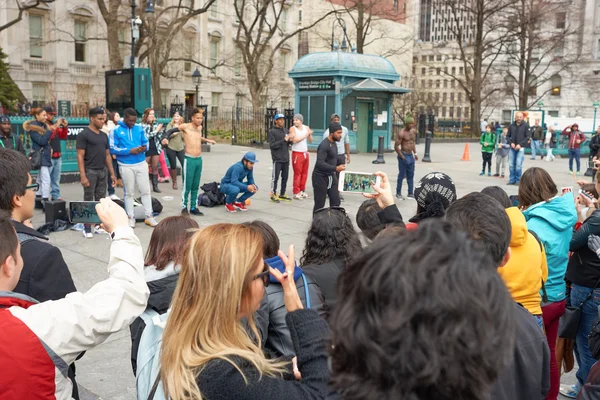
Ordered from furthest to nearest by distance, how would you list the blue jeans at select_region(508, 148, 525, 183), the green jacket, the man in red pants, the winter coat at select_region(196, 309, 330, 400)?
the green jacket, the blue jeans at select_region(508, 148, 525, 183), the man in red pants, the winter coat at select_region(196, 309, 330, 400)

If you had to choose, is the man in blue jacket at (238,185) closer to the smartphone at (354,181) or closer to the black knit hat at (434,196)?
the smartphone at (354,181)

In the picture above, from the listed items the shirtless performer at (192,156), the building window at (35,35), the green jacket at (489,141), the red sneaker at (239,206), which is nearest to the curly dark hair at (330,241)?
the shirtless performer at (192,156)

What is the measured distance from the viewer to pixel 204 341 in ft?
6.01

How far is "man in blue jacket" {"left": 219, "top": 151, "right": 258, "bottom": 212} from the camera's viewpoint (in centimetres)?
1058

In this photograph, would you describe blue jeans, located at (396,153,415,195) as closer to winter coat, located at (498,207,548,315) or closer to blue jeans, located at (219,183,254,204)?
blue jeans, located at (219,183,254,204)

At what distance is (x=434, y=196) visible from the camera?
3.98 meters

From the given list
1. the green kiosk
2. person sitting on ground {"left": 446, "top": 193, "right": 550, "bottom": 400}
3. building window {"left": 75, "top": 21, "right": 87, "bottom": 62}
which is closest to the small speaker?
person sitting on ground {"left": 446, "top": 193, "right": 550, "bottom": 400}

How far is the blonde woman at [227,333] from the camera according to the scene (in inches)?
69.2

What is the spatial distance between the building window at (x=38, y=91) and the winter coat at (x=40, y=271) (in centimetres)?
4116

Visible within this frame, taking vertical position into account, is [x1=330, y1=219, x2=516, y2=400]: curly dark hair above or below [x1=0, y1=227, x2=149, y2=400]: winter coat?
above

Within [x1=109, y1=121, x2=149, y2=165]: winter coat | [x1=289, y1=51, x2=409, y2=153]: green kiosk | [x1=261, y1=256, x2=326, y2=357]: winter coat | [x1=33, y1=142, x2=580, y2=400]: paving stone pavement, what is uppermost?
[x1=289, y1=51, x2=409, y2=153]: green kiosk

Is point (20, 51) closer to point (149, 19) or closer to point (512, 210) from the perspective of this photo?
point (149, 19)

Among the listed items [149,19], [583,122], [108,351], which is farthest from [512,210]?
[583,122]

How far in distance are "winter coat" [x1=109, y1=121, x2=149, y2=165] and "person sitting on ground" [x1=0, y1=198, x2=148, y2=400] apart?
683 centimetres
